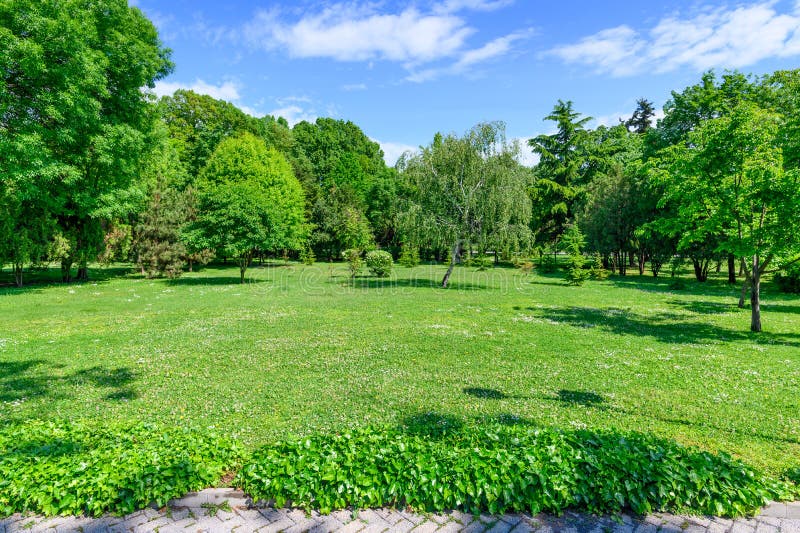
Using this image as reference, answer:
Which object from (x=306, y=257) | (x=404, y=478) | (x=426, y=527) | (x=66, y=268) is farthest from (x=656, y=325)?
(x=306, y=257)

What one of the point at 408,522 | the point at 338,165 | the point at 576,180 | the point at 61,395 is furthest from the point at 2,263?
the point at 576,180

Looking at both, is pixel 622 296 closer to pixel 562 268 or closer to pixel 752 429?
pixel 752 429

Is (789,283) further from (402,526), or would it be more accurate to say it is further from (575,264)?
(402,526)

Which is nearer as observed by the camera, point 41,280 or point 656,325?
point 656,325

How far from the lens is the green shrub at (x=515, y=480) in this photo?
430cm

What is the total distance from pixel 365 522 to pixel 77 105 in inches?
1000

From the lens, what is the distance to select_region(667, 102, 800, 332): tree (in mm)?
11961

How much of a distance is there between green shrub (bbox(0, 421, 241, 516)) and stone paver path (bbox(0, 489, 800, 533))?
5.8 inches

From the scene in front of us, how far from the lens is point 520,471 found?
175 inches

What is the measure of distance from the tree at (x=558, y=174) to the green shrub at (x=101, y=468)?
45982 millimetres

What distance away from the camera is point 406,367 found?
31.6ft

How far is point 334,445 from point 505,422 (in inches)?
125

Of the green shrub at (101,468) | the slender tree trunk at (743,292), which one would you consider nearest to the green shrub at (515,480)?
the green shrub at (101,468)

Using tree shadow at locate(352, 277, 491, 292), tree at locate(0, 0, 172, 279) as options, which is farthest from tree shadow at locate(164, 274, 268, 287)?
tree shadow at locate(352, 277, 491, 292)
